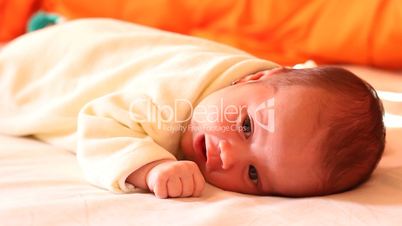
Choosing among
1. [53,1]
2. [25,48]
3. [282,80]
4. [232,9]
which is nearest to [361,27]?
[232,9]

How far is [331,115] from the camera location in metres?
0.87

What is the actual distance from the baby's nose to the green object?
1055 mm

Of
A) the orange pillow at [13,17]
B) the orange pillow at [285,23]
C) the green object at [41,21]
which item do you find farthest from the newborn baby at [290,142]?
the orange pillow at [13,17]

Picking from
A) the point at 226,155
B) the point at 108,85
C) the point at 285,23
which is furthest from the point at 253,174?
the point at 285,23

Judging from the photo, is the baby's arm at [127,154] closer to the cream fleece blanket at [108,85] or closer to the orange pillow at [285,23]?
the cream fleece blanket at [108,85]

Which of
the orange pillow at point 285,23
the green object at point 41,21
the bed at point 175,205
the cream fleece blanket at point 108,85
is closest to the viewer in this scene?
the bed at point 175,205

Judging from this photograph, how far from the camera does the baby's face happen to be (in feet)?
2.87

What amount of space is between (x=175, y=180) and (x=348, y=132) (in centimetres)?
28

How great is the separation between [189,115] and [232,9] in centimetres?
71

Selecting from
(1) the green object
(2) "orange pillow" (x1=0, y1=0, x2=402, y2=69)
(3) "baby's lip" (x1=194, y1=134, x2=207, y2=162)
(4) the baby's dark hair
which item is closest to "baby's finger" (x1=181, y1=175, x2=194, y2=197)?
(3) "baby's lip" (x1=194, y1=134, x2=207, y2=162)

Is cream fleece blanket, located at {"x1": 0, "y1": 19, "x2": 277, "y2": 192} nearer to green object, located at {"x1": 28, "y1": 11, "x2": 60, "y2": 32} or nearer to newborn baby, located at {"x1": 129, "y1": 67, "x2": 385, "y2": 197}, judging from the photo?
newborn baby, located at {"x1": 129, "y1": 67, "x2": 385, "y2": 197}

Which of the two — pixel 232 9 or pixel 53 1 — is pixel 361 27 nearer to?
pixel 232 9

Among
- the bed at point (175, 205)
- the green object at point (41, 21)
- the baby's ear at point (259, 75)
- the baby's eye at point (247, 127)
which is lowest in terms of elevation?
the bed at point (175, 205)

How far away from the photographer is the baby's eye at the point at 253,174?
0.93 meters
